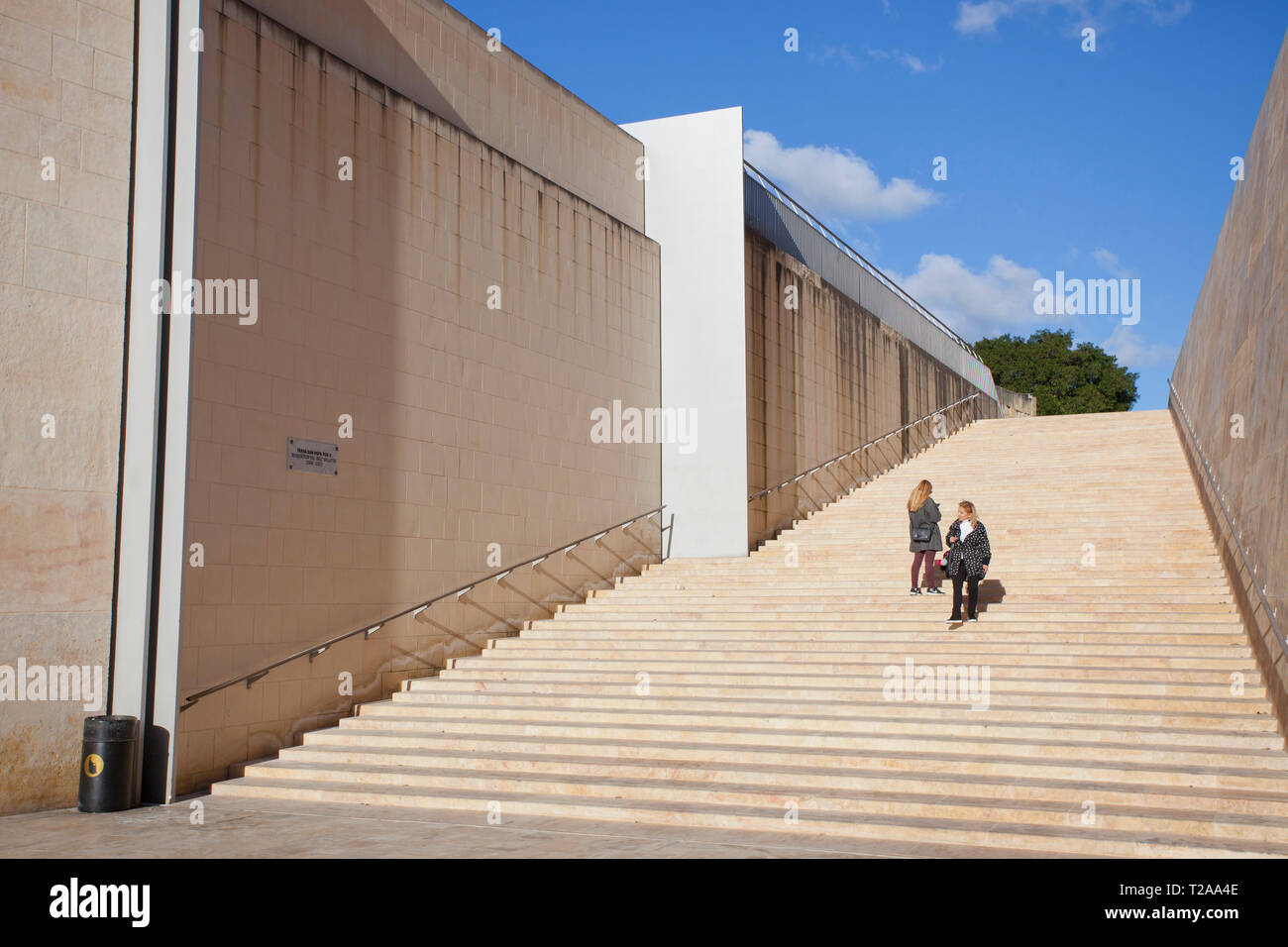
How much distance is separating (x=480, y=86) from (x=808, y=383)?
27.2 feet

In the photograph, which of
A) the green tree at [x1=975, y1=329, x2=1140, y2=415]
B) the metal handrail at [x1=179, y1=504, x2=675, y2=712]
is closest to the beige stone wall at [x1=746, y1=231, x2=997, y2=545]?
the metal handrail at [x1=179, y1=504, x2=675, y2=712]

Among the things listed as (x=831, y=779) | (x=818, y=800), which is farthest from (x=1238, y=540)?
(x=818, y=800)

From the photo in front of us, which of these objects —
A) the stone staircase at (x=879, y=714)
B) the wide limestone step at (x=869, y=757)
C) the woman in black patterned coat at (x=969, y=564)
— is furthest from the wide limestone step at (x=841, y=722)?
the woman in black patterned coat at (x=969, y=564)

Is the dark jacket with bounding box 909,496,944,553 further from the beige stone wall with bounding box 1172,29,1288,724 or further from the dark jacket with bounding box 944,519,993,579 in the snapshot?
the beige stone wall with bounding box 1172,29,1288,724

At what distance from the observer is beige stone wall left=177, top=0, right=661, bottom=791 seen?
33.0 feet

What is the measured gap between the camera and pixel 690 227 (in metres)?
17.7

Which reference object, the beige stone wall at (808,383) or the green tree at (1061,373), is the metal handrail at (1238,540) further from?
the green tree at (1061,373)

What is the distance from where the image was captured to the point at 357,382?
1167 cm

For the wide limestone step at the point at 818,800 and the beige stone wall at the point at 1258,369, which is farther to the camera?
the beige stone wall at the point at 1258,369

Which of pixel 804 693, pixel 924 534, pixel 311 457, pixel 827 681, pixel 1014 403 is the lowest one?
pixel 804 693

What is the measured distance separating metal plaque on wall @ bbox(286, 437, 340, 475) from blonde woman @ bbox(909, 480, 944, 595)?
6.41m

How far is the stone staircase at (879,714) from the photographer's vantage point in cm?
770

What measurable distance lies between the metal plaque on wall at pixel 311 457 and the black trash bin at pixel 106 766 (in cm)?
287

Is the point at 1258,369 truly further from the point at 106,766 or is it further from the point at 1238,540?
the point at 106,766
